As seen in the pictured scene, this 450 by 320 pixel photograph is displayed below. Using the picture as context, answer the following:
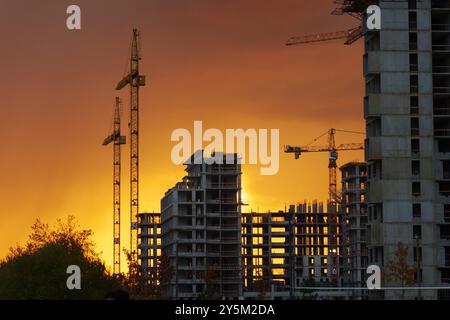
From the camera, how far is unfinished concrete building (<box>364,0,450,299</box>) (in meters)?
166

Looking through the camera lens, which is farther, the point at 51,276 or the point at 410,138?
the point at 410,138

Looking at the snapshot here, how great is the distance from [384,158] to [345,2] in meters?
31.2

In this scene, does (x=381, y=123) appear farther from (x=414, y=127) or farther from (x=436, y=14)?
(x=436, y=14)

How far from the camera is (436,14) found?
576 ft

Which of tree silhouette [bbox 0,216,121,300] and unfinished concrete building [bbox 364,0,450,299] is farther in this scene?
unfinished concrete building [bbox 364,0,450,299]

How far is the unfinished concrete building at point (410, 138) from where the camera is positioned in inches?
6550

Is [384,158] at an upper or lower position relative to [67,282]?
upper

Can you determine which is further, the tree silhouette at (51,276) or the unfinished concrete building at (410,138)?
the unfinished concrete building at (410,138)

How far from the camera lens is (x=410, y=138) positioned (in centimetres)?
17062

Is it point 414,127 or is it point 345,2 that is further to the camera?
point 345,2
